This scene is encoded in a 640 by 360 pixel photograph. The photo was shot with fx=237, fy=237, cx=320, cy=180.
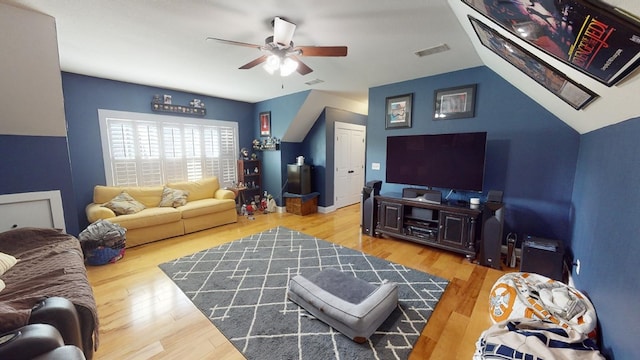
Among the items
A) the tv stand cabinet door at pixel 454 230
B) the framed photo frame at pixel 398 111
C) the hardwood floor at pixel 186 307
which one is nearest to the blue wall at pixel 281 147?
the framed photo frame at pixel 398 111

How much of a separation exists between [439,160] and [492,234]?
1122 mm

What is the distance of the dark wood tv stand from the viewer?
9.86 ft

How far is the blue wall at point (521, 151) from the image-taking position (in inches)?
109

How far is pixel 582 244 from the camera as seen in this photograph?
210 centimetres

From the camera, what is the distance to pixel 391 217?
3.65 m

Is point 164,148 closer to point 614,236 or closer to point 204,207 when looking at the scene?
point 204,207

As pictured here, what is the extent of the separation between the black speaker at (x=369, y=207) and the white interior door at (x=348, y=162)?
1.72 m

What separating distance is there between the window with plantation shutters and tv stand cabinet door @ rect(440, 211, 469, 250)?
4461 millimetres

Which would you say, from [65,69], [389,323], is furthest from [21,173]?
[389,323]

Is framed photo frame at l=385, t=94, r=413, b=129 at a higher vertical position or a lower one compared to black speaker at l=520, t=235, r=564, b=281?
higher

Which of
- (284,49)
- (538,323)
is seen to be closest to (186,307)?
(284,49)

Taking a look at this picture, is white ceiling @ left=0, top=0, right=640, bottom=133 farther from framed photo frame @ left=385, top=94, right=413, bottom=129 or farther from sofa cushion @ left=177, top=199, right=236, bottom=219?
sofa cushion @ left=177, top=199, right=236, bottom=219

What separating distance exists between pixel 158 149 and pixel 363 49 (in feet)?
13.2

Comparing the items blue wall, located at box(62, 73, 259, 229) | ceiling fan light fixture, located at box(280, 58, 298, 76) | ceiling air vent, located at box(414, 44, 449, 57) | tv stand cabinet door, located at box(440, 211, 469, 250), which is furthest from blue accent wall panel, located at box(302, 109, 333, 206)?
blue wall, located at box(62, 73, 259, 229)
